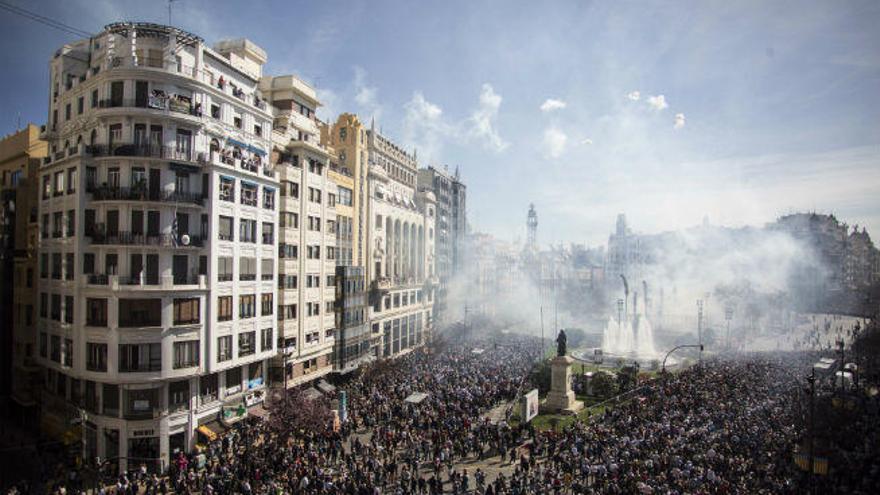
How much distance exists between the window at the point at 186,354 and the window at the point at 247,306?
415cm

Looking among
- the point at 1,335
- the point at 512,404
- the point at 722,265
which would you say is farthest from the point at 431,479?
the point at 722,265

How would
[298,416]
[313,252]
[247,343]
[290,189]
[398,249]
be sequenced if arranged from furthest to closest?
[398,249]
[313,252]
[290,189]
[247,343]
[298,416]

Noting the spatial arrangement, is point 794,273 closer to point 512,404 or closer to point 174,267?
point 512,404

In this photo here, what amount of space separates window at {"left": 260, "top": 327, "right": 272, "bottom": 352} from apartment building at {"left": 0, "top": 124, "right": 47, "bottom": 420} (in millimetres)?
16746

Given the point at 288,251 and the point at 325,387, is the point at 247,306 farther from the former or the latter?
the point at 325,387

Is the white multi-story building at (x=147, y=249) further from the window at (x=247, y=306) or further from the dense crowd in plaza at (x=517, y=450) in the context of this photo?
the dense crowd in plaza at (x=517, y=450)

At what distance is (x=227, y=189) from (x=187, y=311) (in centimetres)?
840

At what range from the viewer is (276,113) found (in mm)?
44938

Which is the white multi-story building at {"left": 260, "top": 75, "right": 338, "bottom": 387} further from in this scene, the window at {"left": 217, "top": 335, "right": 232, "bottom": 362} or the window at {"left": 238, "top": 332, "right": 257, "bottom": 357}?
the window at {"left": 217, "top": 335, "right": 232, "bottom": 362}

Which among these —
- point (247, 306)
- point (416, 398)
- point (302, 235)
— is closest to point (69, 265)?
point (247, 306)

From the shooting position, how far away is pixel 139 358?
29875 mm

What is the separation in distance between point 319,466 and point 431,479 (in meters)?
6.10

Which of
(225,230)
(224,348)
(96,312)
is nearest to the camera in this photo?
(96,312)

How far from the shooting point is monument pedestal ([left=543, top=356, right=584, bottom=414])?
1610 inches
